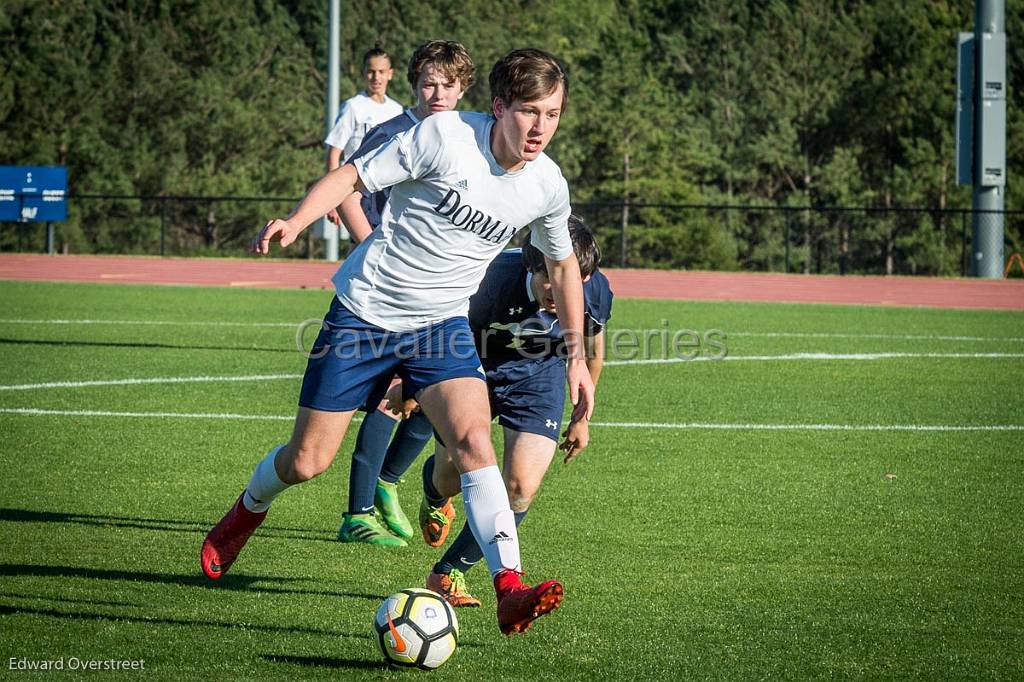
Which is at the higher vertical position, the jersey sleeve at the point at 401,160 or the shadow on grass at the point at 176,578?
the jersey sleeve at the point at 401,160

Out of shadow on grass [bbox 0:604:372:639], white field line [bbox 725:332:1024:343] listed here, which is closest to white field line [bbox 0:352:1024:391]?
white field line [bbox 725:332:1024:343]

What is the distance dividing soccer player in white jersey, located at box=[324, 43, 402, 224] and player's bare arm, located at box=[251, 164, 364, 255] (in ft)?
17.7

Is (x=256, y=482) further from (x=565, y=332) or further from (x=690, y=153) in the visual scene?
(x=690, y=153)

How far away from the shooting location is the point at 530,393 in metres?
5.66

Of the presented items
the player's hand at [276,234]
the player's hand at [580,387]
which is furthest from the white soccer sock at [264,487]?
the player's hand at [580,387]

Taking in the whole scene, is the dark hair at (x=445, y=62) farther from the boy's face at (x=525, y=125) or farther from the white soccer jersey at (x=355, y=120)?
the white soccer jersey at (x=355, y=120)

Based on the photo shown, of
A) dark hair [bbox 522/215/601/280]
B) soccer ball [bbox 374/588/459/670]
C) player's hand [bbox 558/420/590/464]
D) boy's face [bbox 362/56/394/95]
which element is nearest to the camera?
soccer ball [bbox 374/588/459/670]

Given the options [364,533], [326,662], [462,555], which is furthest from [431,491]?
[326,662]

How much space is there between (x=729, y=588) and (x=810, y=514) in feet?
5.15

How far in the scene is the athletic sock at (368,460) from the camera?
251 inches

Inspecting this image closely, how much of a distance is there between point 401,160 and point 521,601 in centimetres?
158

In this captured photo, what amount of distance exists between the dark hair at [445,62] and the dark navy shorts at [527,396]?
220 centimetres

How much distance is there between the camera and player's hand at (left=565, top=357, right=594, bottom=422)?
5.20 meters

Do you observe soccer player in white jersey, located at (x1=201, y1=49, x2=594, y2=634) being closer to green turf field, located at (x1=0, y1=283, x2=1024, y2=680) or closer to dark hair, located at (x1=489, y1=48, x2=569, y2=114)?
dark hair, located at (x1=489, y1=48, x2=569, y2=114)
